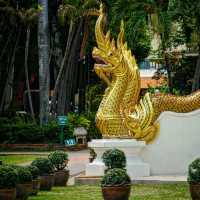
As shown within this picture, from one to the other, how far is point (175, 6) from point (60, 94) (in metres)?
13.1

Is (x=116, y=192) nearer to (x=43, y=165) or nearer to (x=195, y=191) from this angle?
(x=195, y=191)

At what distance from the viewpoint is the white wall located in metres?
17.8

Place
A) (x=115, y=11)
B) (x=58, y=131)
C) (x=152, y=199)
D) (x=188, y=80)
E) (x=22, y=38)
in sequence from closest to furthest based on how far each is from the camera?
(x=152, y=199) < (x=115, y=11) < (x=58, y=131) < (x=188, y=80) < (x=22, y=38)

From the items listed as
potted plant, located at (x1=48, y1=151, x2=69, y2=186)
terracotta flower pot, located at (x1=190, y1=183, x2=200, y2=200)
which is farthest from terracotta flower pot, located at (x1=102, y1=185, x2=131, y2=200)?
potted plant, located at (x1=48, y1=151, x2=69, y2=186)

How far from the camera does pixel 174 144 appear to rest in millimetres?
17844

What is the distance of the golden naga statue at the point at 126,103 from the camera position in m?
17.7

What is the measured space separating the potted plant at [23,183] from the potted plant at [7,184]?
564 millimetres

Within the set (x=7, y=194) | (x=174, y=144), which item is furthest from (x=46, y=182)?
(x=174, y=144)

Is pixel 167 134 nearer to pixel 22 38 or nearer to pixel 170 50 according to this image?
pixel 170 50

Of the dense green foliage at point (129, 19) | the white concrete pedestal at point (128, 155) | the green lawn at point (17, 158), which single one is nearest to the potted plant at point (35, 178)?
the white concrete pedestal at point (128, 155)

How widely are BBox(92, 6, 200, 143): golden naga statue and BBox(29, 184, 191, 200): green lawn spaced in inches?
75.2

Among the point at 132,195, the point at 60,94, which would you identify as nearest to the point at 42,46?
the point at 60,94

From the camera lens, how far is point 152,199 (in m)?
13.5

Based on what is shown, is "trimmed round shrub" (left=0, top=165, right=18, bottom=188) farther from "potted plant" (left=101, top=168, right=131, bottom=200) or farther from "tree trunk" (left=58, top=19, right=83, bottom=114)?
"tree trunk" (left=58, top=19, right=83, bottom=114)
